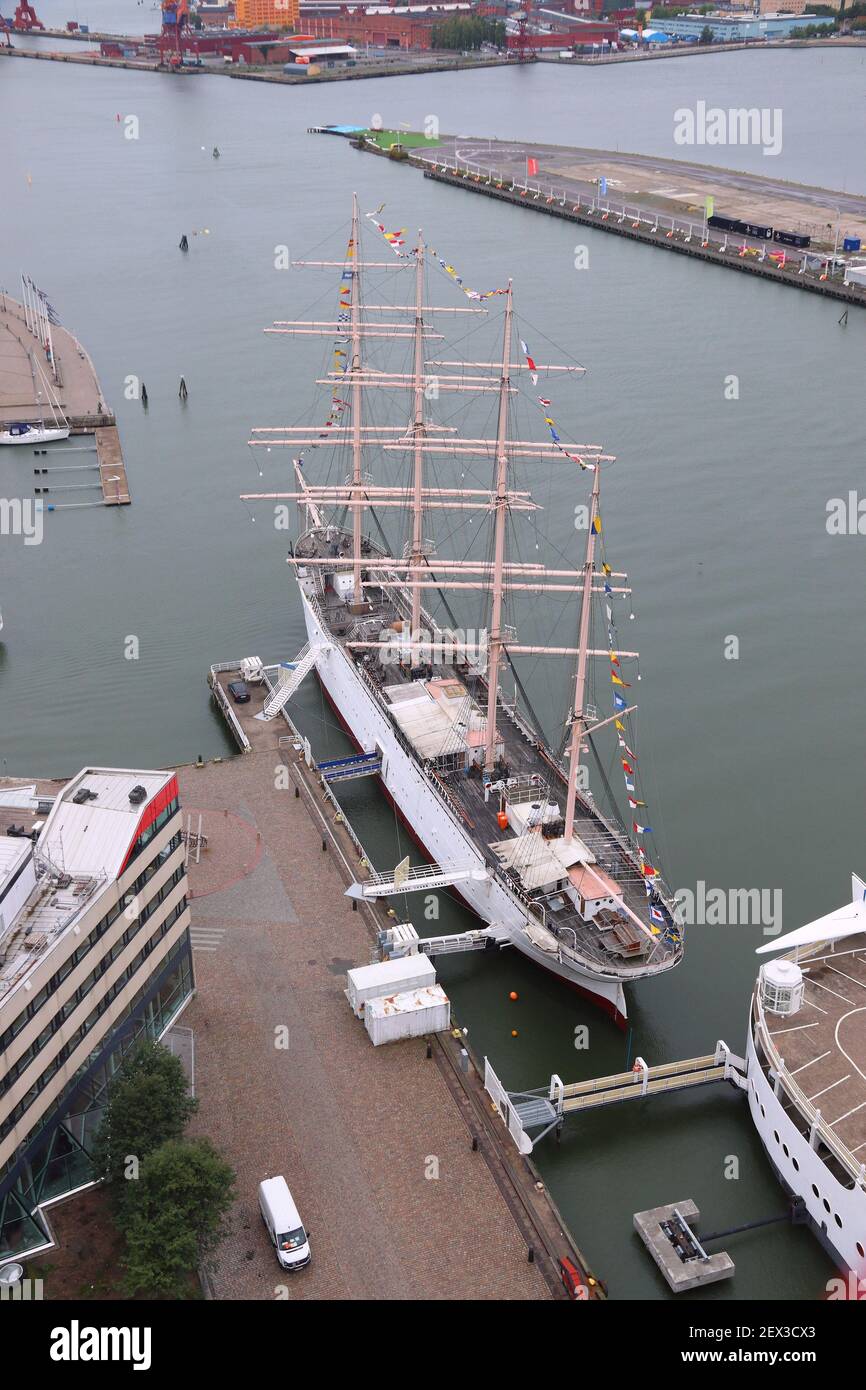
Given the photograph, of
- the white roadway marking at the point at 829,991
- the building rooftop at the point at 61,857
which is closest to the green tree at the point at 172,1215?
the building rooftop at the point at 61,857

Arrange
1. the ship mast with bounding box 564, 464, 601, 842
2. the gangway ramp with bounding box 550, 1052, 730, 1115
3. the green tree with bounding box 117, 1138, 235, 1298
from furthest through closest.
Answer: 1. the ship mast with bounding box 564, 464, 601, 842
2. the gangway ramp with bounding box 550, 1052, 730, 1115
3. the green tree with bounding box 117, 1138, 235, 1298

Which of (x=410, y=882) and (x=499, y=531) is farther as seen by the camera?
(x=499, y=531)

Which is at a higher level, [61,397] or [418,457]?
[418,457]

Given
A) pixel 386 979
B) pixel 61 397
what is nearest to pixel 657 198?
pixel 61 397

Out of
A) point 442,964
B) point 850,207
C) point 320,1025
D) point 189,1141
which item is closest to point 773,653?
point 442,964

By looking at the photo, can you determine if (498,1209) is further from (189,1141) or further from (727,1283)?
(189,1141)

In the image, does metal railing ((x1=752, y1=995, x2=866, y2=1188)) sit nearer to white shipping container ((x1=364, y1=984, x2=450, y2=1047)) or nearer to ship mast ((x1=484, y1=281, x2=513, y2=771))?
white shipping container ((x1=364, y1=984, x2=450, y2=1047))

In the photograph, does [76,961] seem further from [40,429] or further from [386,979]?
[40,429]

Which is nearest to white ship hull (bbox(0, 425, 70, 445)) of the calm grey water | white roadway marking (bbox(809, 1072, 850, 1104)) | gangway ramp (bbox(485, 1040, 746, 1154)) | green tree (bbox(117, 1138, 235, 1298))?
the calm grey water
